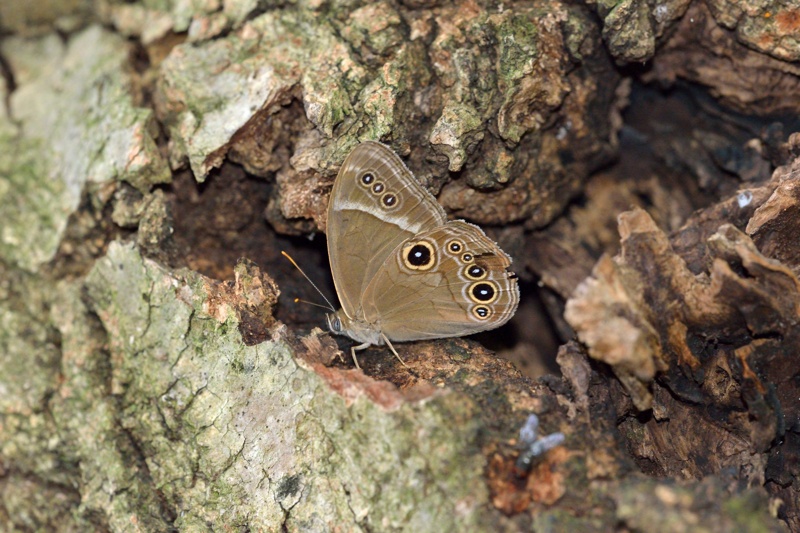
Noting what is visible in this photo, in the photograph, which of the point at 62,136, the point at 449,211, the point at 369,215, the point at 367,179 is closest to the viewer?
the point at 367,179

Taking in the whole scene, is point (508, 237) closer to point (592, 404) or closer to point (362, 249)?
point (362, 249)

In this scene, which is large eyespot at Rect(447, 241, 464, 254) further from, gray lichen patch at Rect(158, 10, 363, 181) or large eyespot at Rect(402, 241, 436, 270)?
gray lichen patch at Rect(158, 10, 363, 181)

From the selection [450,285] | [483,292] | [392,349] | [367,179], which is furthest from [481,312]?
[367,179]

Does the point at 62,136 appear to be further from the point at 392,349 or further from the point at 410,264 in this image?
the point at 392,349

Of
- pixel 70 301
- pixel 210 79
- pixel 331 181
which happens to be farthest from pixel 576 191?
pixel 70 301

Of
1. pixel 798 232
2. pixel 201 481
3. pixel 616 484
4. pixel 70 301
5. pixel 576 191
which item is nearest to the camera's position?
pixel 616 484

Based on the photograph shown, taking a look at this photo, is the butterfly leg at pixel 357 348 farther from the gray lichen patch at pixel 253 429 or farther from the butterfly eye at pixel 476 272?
the butterfly eye at pixel 476 272

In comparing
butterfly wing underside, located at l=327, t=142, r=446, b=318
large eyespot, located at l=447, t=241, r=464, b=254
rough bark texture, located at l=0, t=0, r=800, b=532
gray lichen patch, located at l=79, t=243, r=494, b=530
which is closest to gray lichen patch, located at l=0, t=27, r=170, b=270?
rough bark texture, located at l=0, t=0, r=800, b=532
